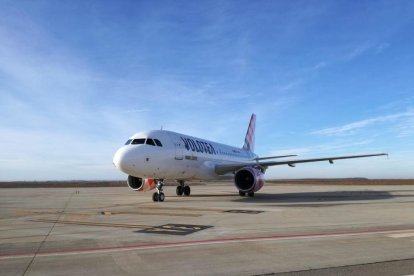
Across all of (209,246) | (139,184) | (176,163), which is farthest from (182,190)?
(209,246)

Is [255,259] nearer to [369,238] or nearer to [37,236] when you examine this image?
[369,238]

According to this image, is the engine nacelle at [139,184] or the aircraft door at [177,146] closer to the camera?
the aircraft door at [177,146]

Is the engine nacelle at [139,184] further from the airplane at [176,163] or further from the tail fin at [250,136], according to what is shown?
the tail fin at [250,136]

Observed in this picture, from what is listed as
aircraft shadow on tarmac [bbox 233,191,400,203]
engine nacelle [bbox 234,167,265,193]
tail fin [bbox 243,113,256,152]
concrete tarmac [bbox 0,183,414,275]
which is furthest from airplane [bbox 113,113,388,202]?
tail fin [bbox 243,113,256,152]

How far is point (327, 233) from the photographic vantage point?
921 centimetres

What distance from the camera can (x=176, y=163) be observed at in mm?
22203

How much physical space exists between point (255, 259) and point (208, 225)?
4.31 m

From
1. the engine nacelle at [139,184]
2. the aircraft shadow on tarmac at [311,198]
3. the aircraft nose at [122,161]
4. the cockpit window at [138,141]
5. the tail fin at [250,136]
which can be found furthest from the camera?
the tail fin at [250,136]

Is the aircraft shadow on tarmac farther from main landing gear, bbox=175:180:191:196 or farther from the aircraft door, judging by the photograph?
main landing gear, bbox=175:180:191:196

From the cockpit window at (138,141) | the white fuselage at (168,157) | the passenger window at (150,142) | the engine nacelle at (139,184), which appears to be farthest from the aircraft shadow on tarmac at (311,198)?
the cockpit window at (138,141)

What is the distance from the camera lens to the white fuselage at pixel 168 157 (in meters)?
19.3

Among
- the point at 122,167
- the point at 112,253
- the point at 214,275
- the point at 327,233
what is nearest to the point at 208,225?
the point at 327,233

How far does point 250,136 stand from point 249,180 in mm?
17746

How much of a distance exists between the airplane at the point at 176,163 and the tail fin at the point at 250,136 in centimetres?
980
